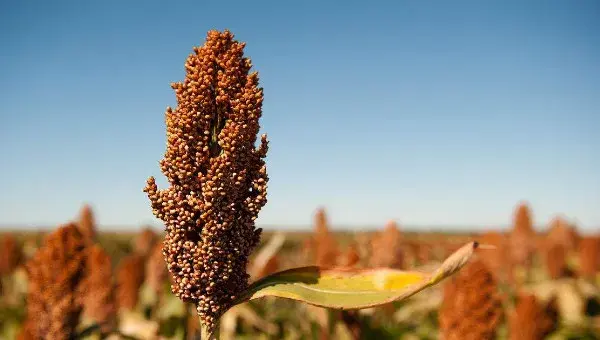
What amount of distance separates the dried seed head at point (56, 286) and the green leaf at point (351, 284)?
9.44 feet

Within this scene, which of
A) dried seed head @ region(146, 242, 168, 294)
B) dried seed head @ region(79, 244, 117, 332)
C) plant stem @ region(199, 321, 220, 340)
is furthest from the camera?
dried seed head @ region(146, 242, 168, 294)

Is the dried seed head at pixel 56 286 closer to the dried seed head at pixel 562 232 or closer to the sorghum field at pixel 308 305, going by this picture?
the sorghum field at pixel 308 305

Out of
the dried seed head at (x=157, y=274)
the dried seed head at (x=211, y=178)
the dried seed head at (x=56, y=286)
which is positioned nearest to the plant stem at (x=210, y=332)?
the dried seed head at (x=211, y=178)

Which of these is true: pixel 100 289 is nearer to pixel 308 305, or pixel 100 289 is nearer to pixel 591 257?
pixel 308 305

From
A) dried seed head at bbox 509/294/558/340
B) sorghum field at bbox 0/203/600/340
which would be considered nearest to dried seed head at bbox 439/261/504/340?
sorghum field at bbox 0/203/600/340

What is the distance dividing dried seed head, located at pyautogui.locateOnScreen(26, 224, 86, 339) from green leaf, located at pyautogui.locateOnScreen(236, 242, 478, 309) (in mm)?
2876

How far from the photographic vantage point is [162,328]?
5629mm

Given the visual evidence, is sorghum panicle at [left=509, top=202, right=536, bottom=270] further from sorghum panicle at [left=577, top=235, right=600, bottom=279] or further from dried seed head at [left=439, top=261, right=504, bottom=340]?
dried seed head at [left=439, top=261, right=504, bottom=340]

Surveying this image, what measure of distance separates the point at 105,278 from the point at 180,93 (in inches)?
239

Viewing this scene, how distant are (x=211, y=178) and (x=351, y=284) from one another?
73cm

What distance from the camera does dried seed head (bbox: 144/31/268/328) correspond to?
208cm

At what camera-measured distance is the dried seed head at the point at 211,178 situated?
208 centimetres

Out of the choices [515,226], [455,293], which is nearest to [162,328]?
[455,293]

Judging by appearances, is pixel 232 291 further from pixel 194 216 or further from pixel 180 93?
pixel 180 93
